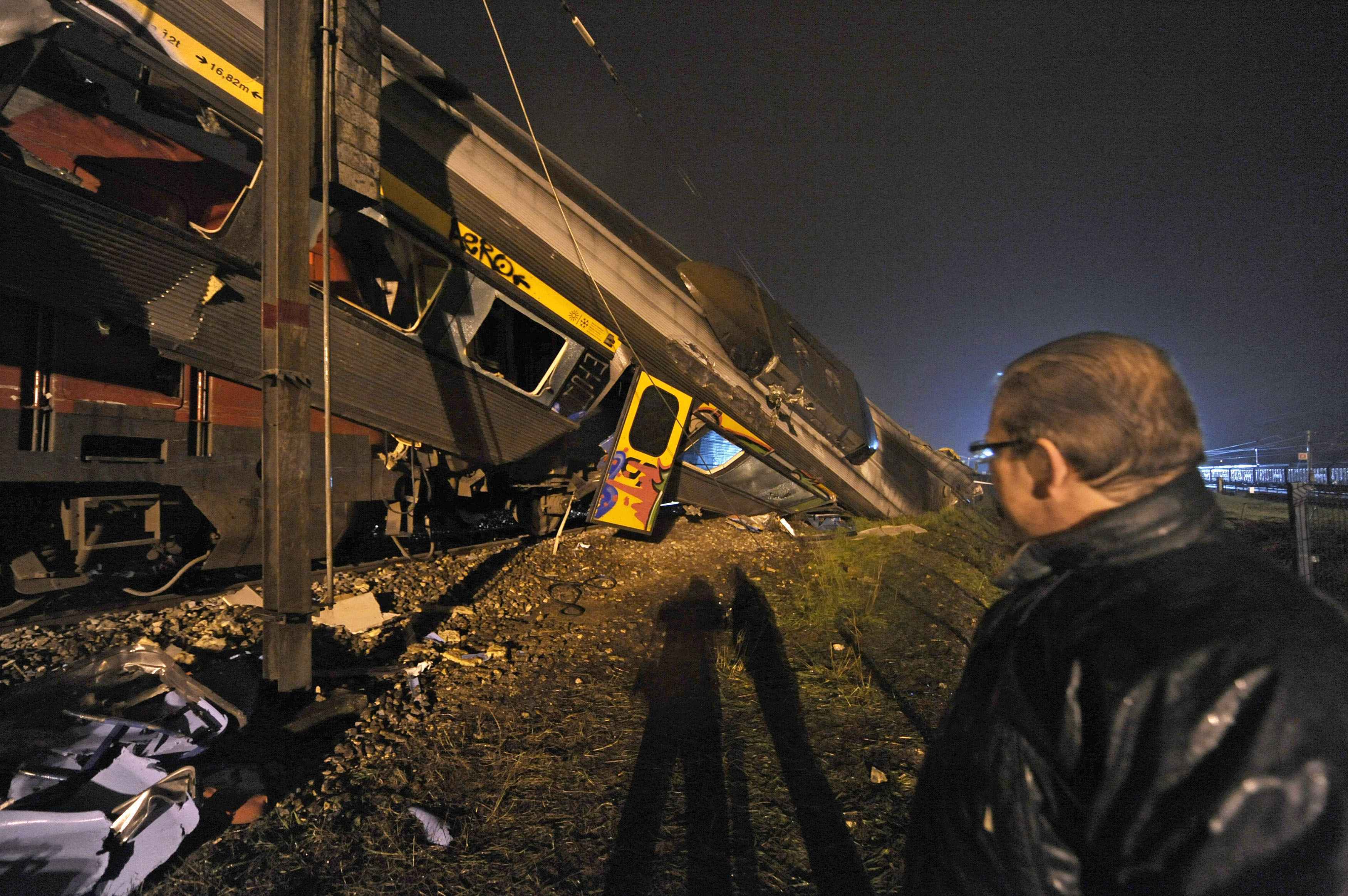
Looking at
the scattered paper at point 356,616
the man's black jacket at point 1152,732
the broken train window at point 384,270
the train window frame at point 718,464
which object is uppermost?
the broken train window at point 384,270

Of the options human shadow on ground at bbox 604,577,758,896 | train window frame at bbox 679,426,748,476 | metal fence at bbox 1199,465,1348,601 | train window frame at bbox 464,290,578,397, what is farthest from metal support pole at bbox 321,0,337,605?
metal fence at bbox 1199,465,1348,601

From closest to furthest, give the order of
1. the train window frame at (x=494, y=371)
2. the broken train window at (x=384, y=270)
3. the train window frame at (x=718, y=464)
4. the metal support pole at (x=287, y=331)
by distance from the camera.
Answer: the metal support pole at (x=287, y=331) → the broken train window at (x=384, y=270) → the train window frame at (x=494, y=371) → the train window frame at (x=718, y=464)

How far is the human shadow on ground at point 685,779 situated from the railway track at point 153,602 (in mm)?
3213

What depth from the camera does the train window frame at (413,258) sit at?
566 centimetres

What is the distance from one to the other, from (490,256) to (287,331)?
11.1 feet

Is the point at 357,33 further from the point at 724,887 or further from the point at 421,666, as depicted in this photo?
the point at 724,887

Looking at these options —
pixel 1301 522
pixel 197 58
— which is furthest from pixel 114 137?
pixel 1301 522

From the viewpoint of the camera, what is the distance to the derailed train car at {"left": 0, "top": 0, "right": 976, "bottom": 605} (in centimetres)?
415

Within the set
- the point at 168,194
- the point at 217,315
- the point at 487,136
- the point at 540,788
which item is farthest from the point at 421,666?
the point at 487,136

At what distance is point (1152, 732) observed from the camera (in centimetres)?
72

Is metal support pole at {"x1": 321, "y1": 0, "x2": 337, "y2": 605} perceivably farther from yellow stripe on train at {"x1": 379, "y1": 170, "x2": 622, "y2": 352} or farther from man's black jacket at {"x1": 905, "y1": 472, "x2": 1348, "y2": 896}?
man's black jacket at {"x1": 905, "y1": 472, "x2": 1348, "y2": 896}

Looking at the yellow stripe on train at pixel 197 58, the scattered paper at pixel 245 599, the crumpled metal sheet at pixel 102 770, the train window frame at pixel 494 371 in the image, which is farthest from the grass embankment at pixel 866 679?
the yellow stripe on train at pixel 197 58

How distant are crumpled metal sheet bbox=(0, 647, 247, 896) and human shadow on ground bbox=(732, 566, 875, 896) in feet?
Answer: 7.78

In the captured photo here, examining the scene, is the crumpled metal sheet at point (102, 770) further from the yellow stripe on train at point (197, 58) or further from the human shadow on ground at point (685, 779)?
the yellow stripe on train at point (197, 58)
